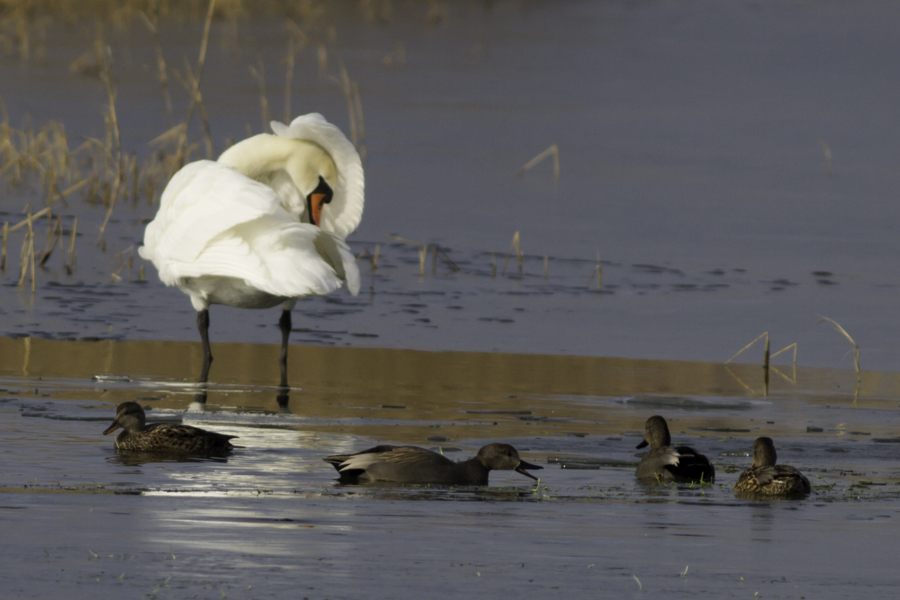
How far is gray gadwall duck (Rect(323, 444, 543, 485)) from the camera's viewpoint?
7.11 m

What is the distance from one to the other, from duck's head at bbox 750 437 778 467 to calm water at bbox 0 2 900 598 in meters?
0.21

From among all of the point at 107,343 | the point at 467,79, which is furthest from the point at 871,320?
the point at 467,79

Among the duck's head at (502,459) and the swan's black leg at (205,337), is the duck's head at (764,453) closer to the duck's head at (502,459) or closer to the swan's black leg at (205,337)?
the duck's head at (502,459)

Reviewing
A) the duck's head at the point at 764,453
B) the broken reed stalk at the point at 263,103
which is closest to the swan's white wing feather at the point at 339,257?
the duck's head at the point at 764,453

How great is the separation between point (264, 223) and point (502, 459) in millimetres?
3263

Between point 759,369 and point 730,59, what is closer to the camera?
point 759,369

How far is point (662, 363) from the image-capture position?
438 inches

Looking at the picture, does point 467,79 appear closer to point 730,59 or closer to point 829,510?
point 730,59

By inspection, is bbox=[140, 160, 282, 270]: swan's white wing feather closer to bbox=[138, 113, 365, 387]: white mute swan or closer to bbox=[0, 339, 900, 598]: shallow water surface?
bbox=[138, 113, 365, 387]: white mute swan

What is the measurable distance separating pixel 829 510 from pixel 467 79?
68.9ft

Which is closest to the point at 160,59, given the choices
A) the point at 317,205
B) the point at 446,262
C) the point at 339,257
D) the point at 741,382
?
the point at 446,262

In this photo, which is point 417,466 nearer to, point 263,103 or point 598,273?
point 598,273

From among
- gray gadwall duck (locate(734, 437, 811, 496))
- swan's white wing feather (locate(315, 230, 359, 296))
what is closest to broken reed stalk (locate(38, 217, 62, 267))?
swan's white wing feather (locate(315, 230, 359, 296))

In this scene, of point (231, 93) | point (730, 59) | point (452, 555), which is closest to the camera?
point (452, 555)
